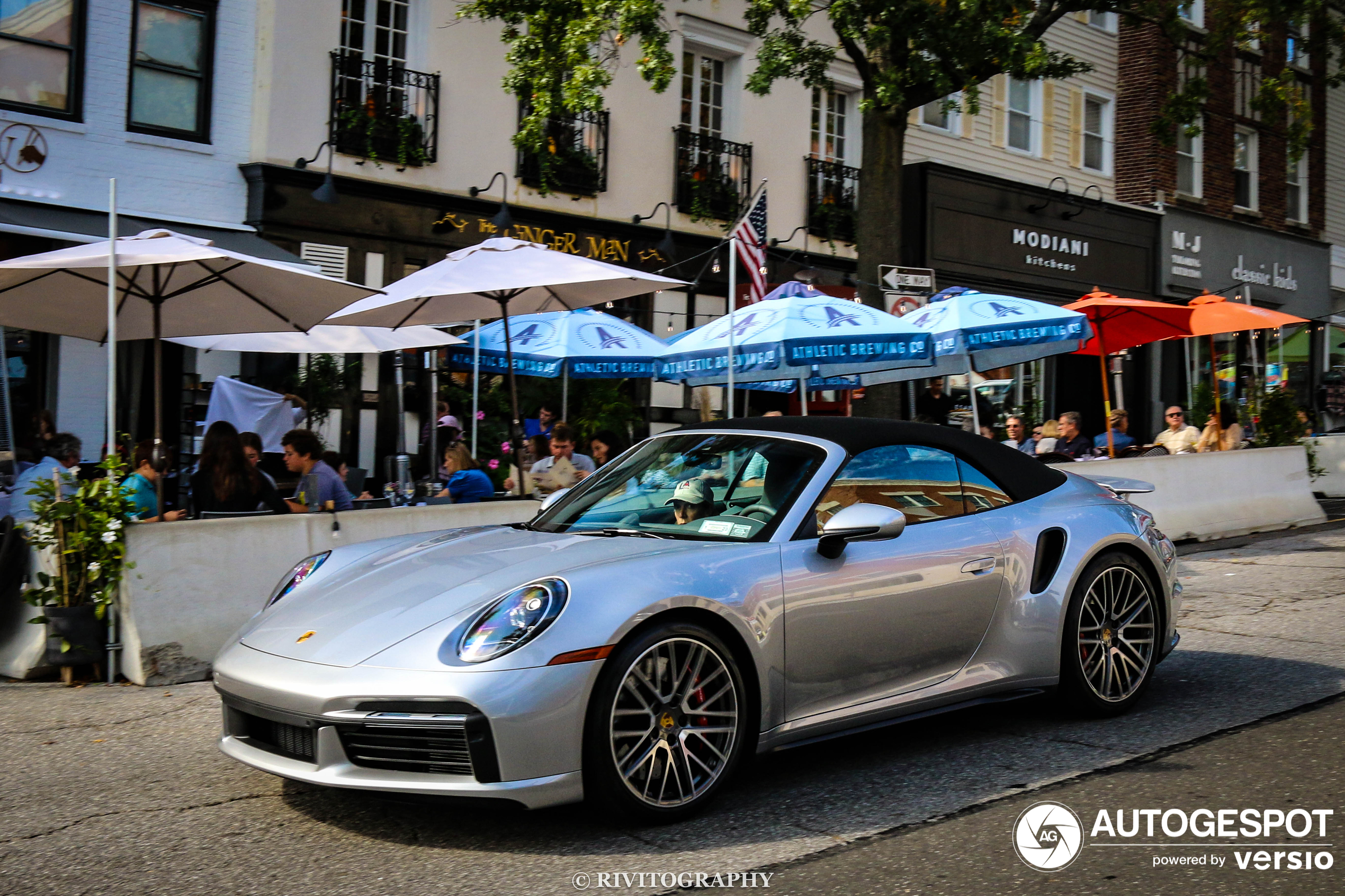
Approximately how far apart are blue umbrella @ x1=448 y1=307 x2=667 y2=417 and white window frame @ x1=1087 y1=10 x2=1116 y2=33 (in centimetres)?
1732

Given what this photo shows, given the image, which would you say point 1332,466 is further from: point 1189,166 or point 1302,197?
point 1302,197

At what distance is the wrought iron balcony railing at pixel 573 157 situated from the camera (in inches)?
679

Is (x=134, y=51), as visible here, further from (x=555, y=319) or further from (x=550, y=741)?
(x=550, y=741)

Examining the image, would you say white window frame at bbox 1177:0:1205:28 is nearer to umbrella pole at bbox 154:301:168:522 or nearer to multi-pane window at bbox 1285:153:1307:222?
multi-pane window at bbox 1285:153:1307:222

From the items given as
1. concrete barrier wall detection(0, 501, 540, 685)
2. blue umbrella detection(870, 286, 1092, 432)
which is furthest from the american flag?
concrete barrier wall detection(0, 501, 540, 685)

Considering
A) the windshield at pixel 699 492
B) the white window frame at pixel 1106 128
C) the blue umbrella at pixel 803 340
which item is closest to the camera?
the windshield at pixel 699 492

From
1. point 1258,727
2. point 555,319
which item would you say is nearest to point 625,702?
point 1258,727

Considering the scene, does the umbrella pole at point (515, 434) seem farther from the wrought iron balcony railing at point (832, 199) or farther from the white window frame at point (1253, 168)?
the white window frame at point (1253, 168)

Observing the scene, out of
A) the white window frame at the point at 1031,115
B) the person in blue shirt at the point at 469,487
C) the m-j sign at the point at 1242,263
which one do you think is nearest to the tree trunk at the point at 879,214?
the person in blue shirt at the point at 469,487

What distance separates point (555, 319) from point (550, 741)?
1021cm

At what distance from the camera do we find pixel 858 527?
4555 mm

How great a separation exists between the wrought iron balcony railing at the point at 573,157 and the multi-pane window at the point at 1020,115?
1044cm

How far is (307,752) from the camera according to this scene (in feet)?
13.3

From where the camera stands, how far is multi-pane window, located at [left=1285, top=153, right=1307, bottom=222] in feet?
104
